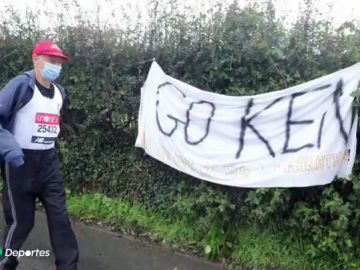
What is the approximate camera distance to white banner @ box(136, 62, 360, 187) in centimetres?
363

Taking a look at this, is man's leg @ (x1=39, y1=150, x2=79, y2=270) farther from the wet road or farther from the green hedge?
the green hedge

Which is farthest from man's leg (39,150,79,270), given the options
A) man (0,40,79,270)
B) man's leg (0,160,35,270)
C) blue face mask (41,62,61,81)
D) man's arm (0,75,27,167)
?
blue face mask (41,62,61,81)

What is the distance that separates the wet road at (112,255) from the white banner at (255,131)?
0.76 m

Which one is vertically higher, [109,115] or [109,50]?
[109,50]

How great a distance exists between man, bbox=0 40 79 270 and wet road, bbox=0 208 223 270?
64 centimetres

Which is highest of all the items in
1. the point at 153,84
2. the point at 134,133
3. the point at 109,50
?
the point at 109,50

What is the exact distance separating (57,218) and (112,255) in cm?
99

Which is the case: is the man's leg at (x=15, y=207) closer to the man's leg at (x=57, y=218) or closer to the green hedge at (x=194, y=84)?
the man's leg at (x=57, y=218)

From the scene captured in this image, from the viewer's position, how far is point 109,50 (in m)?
4.87

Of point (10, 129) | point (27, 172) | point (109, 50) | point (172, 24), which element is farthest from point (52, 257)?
point (172, 24)

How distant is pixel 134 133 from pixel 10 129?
1644mm

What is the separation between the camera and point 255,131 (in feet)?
13.0

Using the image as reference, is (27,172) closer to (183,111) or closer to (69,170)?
(183,111)

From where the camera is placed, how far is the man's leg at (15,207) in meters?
3.36
